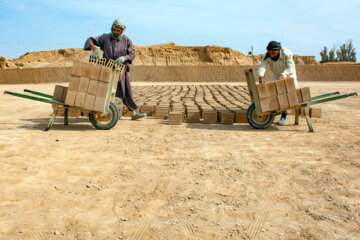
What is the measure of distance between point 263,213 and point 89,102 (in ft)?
10.4

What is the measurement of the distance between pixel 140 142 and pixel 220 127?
1605 millimetres

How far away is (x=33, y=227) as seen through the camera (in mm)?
2020

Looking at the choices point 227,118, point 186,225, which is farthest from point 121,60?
point 186,225

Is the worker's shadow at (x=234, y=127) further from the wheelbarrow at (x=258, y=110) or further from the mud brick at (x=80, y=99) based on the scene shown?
the mud brick at (x=80, y=99)

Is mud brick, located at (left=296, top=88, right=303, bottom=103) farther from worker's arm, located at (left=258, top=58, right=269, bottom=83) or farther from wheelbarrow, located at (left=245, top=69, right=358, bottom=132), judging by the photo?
worker's arm, located at (left=258, top=58, right=269, bottom=83)

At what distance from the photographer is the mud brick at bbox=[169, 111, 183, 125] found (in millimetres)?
5445

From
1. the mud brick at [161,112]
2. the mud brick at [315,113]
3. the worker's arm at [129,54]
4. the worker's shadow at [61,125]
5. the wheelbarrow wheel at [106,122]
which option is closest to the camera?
the wheelbarrow wheel at [106,122]

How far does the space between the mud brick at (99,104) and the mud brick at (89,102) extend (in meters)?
0.04

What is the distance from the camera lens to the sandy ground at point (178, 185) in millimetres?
2039

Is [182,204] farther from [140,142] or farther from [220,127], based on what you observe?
[220,127]

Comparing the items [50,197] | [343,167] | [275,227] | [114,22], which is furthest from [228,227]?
[114,22]

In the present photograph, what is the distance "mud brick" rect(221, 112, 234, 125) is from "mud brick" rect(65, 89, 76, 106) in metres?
2.36

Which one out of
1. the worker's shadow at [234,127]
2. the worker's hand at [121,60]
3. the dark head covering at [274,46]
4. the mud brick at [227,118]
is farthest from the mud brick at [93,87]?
the dark head covering at [274,46]

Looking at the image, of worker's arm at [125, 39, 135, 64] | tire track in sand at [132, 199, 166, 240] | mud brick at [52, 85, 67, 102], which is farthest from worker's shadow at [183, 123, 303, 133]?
tire track in sand at [132, 199, 166, 240]
